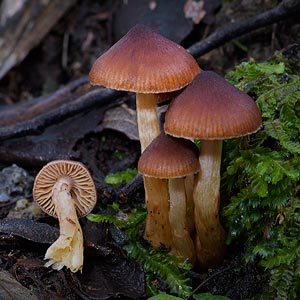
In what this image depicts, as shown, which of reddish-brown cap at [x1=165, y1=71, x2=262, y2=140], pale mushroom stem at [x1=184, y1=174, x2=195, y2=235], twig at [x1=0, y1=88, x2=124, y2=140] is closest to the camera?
reddish-brown cap at [x1=165, y1=71, x2=262, y2=140]

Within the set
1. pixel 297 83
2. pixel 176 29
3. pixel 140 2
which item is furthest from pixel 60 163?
pixel 140 2

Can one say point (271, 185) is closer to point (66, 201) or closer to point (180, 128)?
point (180, 128)

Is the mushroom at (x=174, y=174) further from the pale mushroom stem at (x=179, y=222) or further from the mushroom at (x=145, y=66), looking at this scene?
the mushroom at (x=145, y=66)

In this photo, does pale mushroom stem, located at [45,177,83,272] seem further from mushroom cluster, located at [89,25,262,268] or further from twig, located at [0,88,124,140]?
twig, located at [0,88,124,140]

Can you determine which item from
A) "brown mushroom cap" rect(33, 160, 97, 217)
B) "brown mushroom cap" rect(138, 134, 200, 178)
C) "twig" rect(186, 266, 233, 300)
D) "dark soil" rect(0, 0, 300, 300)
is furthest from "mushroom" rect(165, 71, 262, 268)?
"brown mushroom cap" rect(33, 160, 97, 217)

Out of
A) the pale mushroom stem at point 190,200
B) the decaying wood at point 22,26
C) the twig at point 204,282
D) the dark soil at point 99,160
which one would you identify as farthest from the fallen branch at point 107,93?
the twig at point 204,282

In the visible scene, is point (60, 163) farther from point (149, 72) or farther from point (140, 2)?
point (140, 2)
